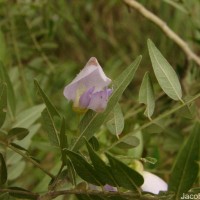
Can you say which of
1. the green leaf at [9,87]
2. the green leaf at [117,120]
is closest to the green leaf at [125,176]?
the green leaf at [117,120]

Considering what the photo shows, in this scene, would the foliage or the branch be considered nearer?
the foliage

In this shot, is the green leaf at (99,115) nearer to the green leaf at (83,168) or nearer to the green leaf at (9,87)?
the green leaf at (83,168)

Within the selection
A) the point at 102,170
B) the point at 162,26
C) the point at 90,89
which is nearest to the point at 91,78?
the point at 90,89

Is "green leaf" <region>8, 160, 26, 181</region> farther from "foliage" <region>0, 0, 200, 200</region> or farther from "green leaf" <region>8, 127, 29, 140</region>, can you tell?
"green leaf" <region>8, 127, 29, 140</region>

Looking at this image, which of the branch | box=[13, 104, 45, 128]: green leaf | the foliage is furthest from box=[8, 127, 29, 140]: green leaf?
the branch

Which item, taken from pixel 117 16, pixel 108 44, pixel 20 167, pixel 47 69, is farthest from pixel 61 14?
pixel 117 16

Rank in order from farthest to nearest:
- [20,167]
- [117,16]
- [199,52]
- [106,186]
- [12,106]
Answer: [117,16]
[199,52]
[20,167]
[12,106]
[106,186]

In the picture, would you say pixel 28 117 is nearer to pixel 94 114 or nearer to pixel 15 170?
pixel 15 170

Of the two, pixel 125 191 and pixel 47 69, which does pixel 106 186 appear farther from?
pixel 47 69
